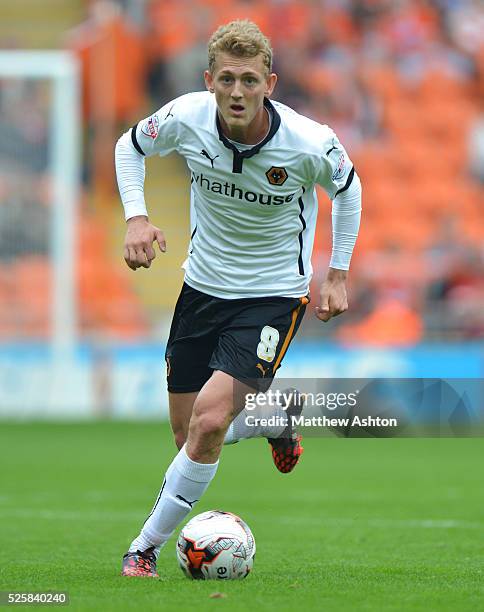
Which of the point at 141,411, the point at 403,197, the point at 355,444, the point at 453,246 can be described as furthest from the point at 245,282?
the point at 403,197

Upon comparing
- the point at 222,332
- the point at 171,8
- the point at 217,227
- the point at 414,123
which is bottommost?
the point at 222,332

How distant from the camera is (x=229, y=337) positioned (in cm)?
625

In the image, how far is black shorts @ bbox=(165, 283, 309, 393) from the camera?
615 centimetres

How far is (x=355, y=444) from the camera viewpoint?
16234 mm

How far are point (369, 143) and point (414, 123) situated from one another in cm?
118

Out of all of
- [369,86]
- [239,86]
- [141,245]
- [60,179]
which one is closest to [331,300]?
[141,245]

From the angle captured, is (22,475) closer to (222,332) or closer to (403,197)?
(222,332)

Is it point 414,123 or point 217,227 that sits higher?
point 414,123

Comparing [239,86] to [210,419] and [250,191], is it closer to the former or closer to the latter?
[250,191]

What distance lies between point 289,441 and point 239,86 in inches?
78.6

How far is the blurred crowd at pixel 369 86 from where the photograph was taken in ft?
69.6

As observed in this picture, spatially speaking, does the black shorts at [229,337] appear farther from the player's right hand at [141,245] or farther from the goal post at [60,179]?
the goal post at [60,179]

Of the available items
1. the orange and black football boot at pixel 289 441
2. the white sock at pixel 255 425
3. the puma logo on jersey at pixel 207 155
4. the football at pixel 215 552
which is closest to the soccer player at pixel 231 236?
the puma logo on jersey at pixel 207 155

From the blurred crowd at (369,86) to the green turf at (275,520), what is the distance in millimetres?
5519
